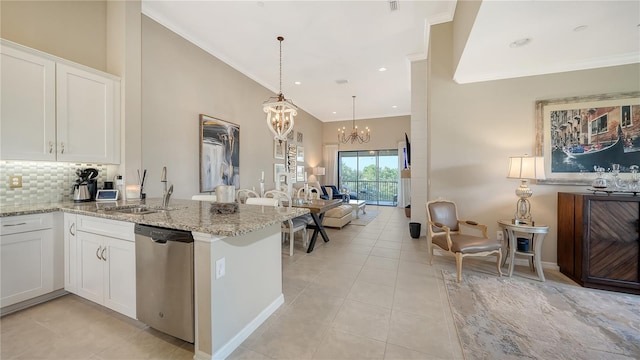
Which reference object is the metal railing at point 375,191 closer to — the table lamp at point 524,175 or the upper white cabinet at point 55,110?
the table lamp at point 524,175

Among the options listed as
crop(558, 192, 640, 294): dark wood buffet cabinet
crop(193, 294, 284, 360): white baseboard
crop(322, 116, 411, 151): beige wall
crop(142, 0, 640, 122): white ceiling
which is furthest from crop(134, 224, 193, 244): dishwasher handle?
crop(322, 116, 411, 151): beige wall

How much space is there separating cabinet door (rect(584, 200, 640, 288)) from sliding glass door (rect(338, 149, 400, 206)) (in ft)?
22.0

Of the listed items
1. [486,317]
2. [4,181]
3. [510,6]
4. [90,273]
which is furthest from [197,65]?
[486,317]

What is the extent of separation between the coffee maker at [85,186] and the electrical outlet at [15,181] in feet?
1.35

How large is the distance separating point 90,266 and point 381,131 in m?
9.03

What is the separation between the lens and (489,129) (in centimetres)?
339

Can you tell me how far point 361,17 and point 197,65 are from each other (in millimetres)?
2875

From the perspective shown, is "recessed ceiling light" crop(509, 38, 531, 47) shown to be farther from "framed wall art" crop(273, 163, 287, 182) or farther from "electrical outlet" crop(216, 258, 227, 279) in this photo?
"framed wall art" crop(273, 163, 287, 182)

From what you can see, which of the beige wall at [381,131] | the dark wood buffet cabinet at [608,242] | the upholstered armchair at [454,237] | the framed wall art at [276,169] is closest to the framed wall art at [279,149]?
the framed wall art at [276,169]

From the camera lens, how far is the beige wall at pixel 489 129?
3.10 m

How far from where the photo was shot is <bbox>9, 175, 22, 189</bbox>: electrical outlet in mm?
2398

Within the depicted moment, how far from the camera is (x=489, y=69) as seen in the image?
323 centimetres

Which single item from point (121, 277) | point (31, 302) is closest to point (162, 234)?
point (121, 277)

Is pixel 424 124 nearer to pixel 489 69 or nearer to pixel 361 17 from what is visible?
pixel 489 69
